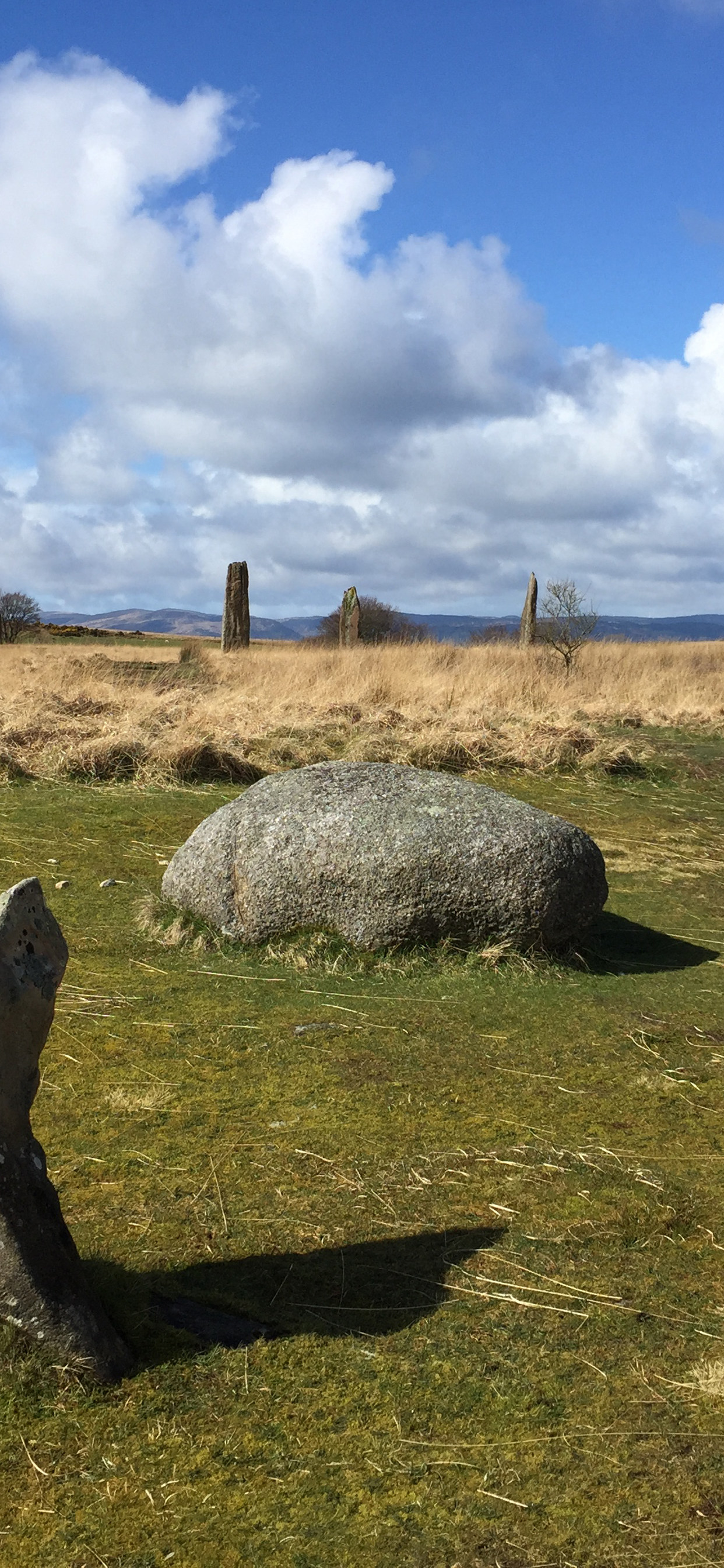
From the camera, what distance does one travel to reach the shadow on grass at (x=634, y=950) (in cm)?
663

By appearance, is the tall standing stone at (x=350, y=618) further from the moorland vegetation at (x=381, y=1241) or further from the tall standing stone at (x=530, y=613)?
the moorland vegetation at (x=381, y=1241)

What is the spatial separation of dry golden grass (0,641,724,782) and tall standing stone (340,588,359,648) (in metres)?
2.57

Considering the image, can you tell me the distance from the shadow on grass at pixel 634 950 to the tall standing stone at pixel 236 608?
15714 millimetres

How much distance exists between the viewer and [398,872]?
614 centimetres

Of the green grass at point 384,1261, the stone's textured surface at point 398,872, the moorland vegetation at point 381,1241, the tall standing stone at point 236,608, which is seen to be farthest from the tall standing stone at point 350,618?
the green grass at point 384,1261

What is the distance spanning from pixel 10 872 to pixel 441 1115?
4.22 m

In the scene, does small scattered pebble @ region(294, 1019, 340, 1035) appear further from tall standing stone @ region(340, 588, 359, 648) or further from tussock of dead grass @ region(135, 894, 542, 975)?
tall standing stone @ region(340, 588, 359, 648)

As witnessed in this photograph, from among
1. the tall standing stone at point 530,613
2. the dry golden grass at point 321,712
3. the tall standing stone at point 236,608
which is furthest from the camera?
the tall standing stone at point 530,613

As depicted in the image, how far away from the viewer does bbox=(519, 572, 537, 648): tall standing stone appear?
1000 inches

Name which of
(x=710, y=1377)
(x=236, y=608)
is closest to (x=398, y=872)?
(x=710, y=1377)

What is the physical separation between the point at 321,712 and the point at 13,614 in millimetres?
26458

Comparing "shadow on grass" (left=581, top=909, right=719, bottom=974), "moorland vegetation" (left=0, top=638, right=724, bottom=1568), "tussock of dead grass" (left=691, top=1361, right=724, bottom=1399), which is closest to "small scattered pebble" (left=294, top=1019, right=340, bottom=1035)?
"moorland vegetation" (left=0, top=638, right=724, bottom=1568)

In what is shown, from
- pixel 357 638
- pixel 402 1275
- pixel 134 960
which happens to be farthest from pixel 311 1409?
pixel 357 638

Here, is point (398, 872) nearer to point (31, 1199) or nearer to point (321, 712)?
point (31, 1199)
